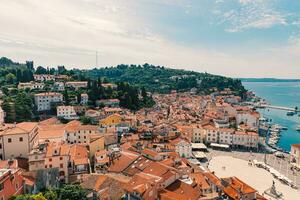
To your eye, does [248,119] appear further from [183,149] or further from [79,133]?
[79,133]

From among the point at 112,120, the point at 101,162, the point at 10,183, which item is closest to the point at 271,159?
the point at 112,120

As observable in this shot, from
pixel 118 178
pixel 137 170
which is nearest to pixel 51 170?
pixel 118 178

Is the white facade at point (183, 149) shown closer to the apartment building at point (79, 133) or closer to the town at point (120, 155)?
the town at point (120, 155)

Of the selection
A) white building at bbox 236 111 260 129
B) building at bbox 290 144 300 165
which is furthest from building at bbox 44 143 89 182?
white building at bbox 236 111 260 129

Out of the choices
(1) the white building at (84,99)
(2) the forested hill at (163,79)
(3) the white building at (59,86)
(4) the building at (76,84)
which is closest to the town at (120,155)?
(1) the white building at (84,99)

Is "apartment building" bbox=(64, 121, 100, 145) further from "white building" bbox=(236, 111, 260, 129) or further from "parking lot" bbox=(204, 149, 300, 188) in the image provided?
"white building" bbox=(236, 111, 260, 129)

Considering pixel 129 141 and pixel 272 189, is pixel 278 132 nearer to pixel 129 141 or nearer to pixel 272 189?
pixel 272 189
